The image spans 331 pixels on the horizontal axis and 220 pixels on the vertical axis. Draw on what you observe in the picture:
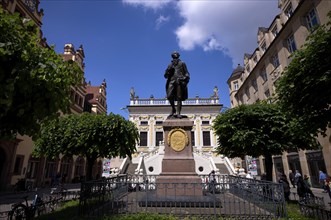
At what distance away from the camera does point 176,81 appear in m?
9.83

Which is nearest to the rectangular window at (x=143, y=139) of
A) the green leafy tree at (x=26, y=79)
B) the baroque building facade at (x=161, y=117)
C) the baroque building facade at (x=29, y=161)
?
the baroque building facade at (x=161, y=117)

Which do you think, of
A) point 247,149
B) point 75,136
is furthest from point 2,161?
point 247,149

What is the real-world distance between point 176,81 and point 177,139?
294cm

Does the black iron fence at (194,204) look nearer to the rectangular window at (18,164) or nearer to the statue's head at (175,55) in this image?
the statue's head at (175,55)

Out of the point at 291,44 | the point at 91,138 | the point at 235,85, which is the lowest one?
the point at 91,138

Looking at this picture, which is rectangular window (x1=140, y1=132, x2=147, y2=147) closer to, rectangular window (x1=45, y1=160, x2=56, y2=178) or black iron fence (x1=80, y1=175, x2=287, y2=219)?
rectangular window (x1=45, y1=160, x2=56, y2=178)

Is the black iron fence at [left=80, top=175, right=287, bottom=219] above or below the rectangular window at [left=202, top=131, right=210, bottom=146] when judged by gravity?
below

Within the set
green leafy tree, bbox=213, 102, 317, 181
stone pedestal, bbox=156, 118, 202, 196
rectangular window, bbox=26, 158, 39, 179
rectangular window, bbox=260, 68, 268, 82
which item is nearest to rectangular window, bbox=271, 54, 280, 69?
rectangular window, bbox=260, 68, 268, 82

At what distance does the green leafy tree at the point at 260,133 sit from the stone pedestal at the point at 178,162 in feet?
14.7

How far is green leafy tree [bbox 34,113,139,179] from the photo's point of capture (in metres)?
11.7

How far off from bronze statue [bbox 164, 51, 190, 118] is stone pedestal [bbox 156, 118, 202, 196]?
1.18 m

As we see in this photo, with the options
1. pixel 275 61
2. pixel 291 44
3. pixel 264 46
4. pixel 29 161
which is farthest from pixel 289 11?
pixel 29 161

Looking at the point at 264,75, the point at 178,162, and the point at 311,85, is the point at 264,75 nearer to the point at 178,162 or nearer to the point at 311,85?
the point at 311,85

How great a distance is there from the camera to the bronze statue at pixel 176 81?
9773 mm
